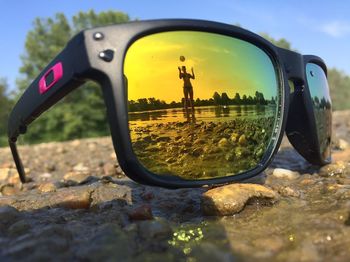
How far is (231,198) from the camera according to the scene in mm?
1092

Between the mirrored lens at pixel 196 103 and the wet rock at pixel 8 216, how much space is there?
0.35 metres

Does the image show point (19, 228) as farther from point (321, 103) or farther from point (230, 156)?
point (321, 103)

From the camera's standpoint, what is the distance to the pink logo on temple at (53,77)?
1.04 metres

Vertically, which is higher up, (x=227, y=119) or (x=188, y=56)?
(x=188, y=56)

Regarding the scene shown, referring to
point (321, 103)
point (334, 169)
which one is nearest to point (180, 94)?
point (334, 169)

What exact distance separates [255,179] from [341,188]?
1.35ft

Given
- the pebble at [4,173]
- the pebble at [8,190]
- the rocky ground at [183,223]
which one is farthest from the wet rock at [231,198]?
the pebble at [4,173]

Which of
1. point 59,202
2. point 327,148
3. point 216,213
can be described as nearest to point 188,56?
point 216,213

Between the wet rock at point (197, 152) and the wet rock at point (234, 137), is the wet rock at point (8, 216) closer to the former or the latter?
the wet rock at point (197, 152)

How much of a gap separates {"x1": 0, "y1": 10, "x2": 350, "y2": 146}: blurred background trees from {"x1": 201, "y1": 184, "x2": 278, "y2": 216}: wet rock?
16.6 m

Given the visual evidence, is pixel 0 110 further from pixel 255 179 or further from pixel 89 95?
pixel 255 179

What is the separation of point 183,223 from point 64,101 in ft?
63.8

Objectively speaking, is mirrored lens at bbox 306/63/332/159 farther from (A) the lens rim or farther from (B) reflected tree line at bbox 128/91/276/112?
(A) the lens rim

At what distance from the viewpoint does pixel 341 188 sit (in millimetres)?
1201
